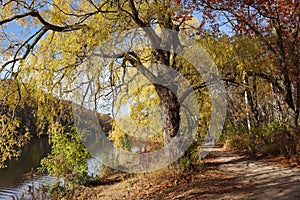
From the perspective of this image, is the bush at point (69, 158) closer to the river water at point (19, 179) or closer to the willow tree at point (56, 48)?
the river water at point (19, 179)

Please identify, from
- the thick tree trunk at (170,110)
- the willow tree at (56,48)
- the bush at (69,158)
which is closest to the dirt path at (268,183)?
the thick tree trunk at (170,110)

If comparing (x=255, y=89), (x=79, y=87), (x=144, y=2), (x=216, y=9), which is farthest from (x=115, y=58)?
(x=255, y=89)

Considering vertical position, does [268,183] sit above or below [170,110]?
below

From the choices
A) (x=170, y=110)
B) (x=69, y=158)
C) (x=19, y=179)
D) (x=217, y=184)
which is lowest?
(x=19, y=179)

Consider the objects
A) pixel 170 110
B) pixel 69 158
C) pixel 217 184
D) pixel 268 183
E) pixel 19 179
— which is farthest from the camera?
pixel 19 179

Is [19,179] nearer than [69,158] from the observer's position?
No

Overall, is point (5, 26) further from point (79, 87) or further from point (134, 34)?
point (134, 34)

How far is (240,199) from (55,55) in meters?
4.41

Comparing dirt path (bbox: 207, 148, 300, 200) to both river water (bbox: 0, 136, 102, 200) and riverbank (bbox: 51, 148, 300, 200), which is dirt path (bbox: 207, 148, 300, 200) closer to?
riverbank (bbox: 51, 148, 300, 200)

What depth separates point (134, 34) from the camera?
6.71 metres

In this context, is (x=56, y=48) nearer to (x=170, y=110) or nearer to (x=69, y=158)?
(x=170, y=110)

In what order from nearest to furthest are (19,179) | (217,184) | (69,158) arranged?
(217,184) < (69,158) < (19,179)

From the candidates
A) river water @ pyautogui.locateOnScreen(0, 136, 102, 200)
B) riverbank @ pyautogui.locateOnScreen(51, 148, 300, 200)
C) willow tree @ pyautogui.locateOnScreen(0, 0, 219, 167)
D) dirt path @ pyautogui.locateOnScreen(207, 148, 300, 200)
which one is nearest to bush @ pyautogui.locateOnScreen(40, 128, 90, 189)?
river water @ pyautogui.locateOnScreen(0, 136, 102, 200)

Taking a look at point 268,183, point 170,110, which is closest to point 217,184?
point 268,183
